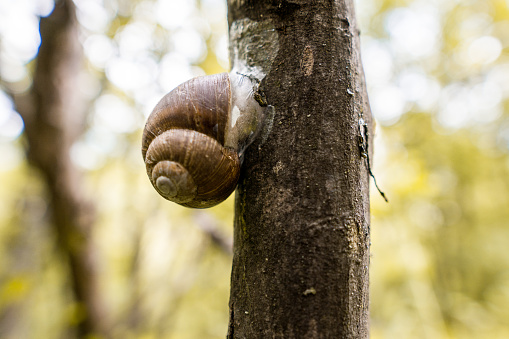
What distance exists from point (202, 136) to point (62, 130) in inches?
106

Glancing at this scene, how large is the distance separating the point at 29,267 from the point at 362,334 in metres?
5.42

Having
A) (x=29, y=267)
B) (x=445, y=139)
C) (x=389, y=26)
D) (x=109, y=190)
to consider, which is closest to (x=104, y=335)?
(x=29, y=267)

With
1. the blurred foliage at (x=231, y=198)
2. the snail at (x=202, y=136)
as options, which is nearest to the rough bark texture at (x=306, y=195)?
the snail at (x=202, y=136)

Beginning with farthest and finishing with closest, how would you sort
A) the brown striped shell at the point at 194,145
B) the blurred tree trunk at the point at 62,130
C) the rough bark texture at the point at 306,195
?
the blurred tree trunk at the point at 62,130
the brown striped shell at the point at 194,145
the rough bark texture at the point at 306,195

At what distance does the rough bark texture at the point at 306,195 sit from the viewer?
70 centimetres

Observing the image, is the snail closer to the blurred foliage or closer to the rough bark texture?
the rough bark texture

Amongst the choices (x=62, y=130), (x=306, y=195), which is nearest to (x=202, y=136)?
(x=306, y=195)

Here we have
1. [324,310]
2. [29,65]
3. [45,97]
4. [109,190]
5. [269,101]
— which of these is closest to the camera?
[324,310]

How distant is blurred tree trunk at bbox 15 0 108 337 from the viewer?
9.32ft

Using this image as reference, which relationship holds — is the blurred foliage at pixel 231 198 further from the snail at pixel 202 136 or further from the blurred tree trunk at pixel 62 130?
the snail at pixel 202 136

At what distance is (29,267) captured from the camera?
15.5ft

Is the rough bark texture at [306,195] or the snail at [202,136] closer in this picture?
the rough bark texture at [306,195]

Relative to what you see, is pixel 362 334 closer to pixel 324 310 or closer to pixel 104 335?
pixel 324 310

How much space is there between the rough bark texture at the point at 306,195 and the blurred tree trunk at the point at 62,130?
2.72 meters
